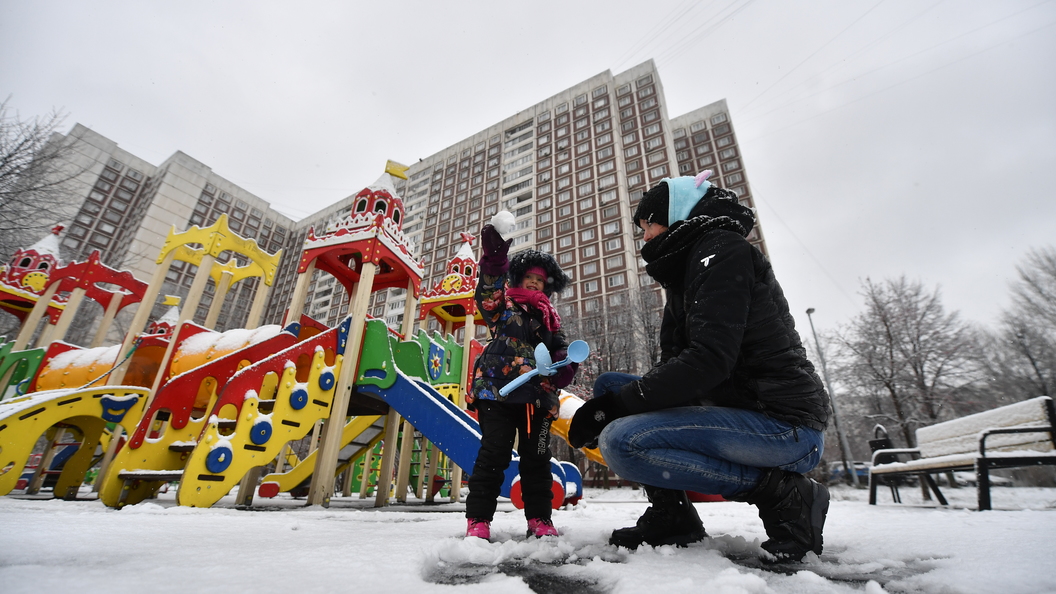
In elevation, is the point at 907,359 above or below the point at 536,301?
above

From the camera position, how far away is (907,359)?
15664mm

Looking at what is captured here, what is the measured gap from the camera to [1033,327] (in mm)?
17359

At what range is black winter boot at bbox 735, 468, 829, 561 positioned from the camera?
1480mm

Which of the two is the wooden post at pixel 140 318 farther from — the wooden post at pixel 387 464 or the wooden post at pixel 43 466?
the wooden post at pixel 387 464

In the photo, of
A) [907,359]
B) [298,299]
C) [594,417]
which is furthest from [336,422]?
[907,359]

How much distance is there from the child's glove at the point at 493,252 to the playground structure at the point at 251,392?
256 centimetres

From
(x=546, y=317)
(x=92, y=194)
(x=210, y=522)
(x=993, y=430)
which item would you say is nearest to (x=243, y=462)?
(x=210, y=522)

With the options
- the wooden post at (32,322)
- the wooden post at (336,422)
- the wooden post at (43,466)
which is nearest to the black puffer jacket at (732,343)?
the wooden post at (336,422)

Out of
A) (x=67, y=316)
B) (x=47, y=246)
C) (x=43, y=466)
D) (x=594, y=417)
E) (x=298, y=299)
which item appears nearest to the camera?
(x=594, y=417)

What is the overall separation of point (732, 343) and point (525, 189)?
→ 42276 mm

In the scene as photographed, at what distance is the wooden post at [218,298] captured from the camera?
6.89 meters

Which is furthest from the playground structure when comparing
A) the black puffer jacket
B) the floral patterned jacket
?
the black puffer jacket

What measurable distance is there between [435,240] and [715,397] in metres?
46.1

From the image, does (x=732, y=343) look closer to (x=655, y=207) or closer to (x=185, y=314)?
(x=655, y=207)
